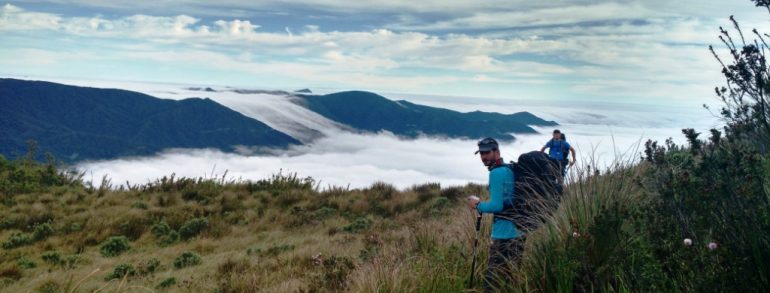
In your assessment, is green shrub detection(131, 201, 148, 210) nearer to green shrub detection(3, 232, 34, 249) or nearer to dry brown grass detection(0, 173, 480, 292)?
dry brown grass detection(0, 173, 480, 292)

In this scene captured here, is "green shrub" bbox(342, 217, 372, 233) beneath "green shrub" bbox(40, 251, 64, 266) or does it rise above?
above

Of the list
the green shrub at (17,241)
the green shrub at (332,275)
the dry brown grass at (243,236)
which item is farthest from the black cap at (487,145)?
the green shrub at (17,241)

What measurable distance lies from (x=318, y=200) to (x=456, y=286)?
11.1 m

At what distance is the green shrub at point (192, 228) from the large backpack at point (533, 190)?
29.2 ft

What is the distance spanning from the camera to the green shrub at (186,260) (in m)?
9.41

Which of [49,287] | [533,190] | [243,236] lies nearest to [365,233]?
[243,236]

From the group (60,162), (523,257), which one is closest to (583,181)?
(523,257)

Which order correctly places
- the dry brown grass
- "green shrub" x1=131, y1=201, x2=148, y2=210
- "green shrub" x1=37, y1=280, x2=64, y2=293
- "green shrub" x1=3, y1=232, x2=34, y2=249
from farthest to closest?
"green shrub" x1=131, y1=201, x2=148, y2=210
"green shrub" x1=3, y1=232, x2=34, y2=249
the dry brown grass
"green shrub" x1=37, y1=280, x2=64, y2=293

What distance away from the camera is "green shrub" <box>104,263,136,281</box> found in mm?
8555

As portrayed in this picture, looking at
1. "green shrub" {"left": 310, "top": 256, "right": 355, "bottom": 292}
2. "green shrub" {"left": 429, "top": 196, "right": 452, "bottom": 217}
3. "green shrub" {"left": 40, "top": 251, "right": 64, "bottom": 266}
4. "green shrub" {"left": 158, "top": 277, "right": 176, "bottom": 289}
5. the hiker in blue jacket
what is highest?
the hiker in blue jacket

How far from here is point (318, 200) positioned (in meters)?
15.9

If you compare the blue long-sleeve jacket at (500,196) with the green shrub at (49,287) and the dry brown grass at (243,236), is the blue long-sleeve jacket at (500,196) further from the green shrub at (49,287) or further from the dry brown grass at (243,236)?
the green shrub at (49,287)

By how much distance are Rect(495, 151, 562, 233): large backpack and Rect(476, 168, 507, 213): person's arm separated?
15 cm

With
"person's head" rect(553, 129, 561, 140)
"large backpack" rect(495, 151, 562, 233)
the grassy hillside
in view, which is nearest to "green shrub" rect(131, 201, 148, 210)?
the grassy hillside
